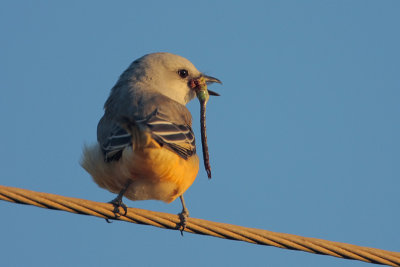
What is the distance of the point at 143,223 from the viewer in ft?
17.9

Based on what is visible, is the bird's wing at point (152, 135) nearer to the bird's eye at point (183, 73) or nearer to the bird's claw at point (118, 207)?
the bird's claw at point (118, 207)

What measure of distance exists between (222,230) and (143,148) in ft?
4.96

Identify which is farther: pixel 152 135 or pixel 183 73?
pixel 183 73

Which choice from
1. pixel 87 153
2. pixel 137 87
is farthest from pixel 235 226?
pixel 137 87

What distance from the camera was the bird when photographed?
6438mm

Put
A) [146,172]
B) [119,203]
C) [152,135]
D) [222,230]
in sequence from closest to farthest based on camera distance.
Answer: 1. [222,230]
2. [119,203]
3. [152,135]
4. [146,172]

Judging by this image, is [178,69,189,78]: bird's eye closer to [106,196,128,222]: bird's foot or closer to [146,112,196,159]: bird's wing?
[146,112,196,159]: bird's wing

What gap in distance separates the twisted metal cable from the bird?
0.17 meters

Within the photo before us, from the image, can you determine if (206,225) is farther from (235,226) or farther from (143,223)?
(143,223)

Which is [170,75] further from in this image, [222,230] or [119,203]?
[222,230]

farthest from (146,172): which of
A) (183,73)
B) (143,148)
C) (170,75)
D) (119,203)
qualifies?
(183,73)

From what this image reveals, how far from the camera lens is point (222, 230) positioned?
5223 mm

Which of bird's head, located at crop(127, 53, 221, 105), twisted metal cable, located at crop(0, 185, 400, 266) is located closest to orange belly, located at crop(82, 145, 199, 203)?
twisted metal cable, located at crop(0, 185, 400, 266)

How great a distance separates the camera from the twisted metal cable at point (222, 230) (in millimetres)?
4816
